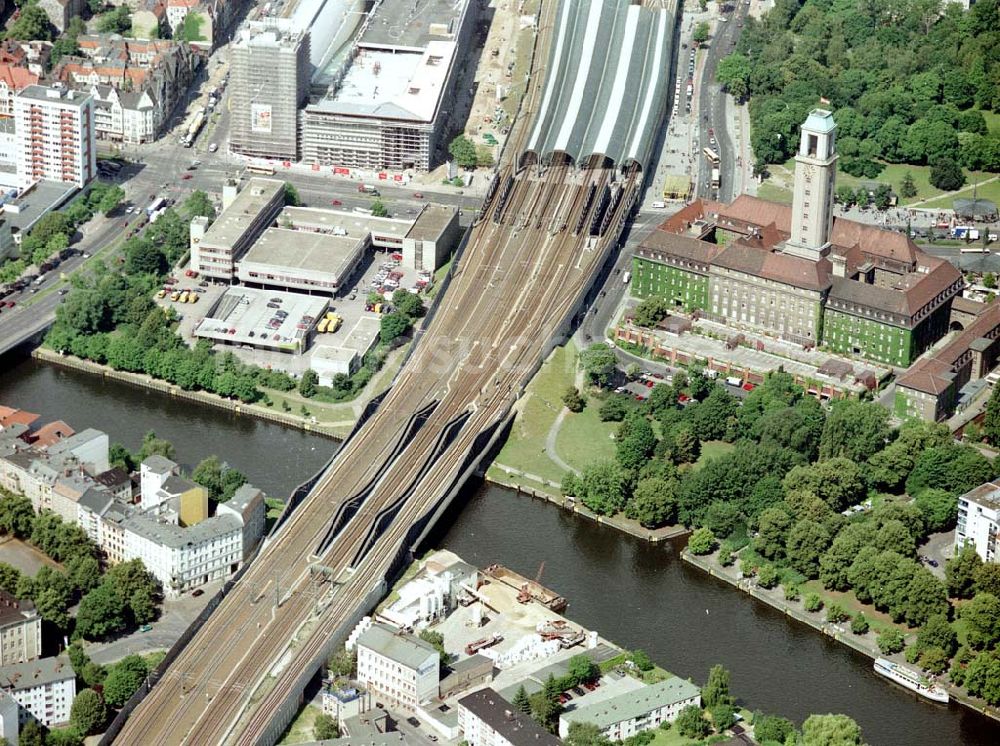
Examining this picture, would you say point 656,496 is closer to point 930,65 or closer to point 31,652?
point 31,652

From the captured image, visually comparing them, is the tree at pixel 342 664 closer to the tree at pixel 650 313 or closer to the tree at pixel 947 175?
the tree at pixel 650 313

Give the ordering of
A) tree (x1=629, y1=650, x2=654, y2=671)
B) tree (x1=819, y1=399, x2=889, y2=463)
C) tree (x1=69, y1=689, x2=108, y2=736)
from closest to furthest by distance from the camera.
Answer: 1. tree (x1=69, y1=689, x2=108, y2=736)
2. tree (x1=629, y1=650, x2=654, y2=671)
3. tree (x1=819, y1=399, x2=889, y2=463)

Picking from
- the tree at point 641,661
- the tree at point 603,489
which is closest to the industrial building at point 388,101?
the tree at point 603,489

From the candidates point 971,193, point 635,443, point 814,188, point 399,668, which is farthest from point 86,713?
point 971,193

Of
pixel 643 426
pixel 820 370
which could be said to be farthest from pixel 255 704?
pixel 820 370

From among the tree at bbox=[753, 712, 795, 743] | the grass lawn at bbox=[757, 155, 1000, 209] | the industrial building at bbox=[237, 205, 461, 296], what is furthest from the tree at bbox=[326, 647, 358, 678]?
the grass lawn at bbox=[757, 155, 1000, 209]

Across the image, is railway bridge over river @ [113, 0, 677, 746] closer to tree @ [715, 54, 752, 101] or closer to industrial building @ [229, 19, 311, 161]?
tree @ [715, 54, 752, 101]

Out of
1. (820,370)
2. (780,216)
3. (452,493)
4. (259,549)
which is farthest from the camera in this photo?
(780,216)
